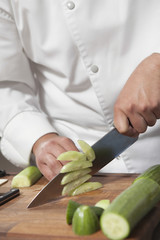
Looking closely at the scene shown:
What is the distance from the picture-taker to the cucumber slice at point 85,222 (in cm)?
107

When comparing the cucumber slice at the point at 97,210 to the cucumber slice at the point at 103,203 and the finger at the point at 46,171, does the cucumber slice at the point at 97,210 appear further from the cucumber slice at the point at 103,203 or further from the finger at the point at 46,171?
the finger at the point at 46,171

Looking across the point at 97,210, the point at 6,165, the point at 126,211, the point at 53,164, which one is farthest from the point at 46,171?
the point at 6,165

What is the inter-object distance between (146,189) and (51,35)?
785 millimetres

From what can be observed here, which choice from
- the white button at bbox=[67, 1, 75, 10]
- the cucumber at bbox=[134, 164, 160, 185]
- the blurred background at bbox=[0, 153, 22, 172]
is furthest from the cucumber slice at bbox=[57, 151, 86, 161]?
the blurred background at bbox=[0, 153, 22, 172]

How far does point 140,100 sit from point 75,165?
30cm

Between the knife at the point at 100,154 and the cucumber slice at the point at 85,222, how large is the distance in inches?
10.9

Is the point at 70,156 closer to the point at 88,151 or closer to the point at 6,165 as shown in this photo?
the point at 88,151

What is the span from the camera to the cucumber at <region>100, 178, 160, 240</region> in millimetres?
1035

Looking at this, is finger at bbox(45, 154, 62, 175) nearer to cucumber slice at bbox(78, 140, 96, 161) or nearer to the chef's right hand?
the chef's right hand

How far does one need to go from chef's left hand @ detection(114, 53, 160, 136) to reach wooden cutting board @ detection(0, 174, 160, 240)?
224 millimetres

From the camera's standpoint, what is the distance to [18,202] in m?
1.41

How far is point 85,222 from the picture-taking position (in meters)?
1.08

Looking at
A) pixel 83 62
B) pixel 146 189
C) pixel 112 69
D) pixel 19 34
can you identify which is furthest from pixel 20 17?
pixel 146 189

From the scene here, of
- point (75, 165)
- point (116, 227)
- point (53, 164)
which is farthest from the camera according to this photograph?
point (53, 164)
